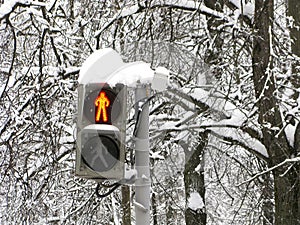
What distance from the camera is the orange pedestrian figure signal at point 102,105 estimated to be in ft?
8.18

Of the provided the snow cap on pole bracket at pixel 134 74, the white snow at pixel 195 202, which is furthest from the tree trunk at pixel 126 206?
the snow cap on pole bracket at pixel 134 74

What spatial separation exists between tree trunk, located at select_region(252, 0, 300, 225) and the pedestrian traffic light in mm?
2176

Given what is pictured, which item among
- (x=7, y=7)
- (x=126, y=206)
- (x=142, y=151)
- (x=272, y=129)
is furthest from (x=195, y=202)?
(x=142, y=151)

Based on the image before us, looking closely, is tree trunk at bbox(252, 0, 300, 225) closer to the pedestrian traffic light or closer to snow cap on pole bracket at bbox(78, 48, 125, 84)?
snow cap on pole bracket at bbox(78, 48, 125, 84)

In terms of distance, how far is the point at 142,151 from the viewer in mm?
2754

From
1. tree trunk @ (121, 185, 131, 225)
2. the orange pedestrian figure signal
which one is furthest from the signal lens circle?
tree trunk @ (121, 185, 131, 225)

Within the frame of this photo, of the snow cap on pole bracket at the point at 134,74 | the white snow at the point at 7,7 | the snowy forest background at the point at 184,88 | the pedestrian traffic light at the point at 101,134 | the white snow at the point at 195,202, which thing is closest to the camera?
the pedestrian traffic light at the point at 101,134

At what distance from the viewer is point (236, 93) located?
4.88 meters

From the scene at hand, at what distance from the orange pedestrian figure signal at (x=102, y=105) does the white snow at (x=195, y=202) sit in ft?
15.5

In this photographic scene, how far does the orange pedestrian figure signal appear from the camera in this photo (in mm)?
2492

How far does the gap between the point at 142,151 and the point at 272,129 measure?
207 centimetres

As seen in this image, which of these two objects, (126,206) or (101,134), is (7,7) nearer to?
(101,134)

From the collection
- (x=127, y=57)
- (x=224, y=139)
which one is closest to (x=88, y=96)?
(x=127, y=57)

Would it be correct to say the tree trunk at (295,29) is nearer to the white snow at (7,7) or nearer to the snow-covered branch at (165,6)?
the snow-covered branch at (165,6)
